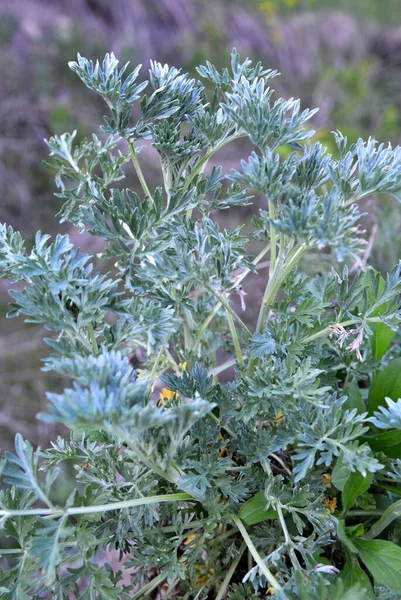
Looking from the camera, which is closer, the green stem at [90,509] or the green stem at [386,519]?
the green stem at [90,509]

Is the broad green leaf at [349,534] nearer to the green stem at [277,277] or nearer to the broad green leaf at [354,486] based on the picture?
the broad green leaf at [354,486]

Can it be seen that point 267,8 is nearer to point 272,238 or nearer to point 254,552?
point 272,238

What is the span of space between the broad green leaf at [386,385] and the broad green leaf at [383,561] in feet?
0.67

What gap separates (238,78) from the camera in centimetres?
66

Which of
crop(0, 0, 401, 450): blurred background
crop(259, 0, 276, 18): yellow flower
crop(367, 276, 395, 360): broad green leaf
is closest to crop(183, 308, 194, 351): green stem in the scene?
crop(367, 276, 395, 360): broad green leaf

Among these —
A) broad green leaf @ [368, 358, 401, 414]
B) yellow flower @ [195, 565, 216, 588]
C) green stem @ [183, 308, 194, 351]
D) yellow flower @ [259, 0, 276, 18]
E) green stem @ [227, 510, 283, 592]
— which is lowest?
yellow flower @ [195, 565, 216, 588]

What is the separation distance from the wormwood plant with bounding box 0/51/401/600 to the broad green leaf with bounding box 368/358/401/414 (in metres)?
0.05

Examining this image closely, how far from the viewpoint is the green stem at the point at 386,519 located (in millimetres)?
637

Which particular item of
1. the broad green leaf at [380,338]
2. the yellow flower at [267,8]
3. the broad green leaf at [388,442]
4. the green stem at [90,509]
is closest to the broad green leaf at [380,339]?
the broad green leaf at [380,338]

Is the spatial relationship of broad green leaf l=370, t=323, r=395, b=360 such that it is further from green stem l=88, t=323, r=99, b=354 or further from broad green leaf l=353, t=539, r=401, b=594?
green stem l=88, t=323, r=99, b=354

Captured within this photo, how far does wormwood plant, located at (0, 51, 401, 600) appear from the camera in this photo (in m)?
0.54

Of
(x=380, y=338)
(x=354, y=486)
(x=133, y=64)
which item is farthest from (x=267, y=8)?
(x=354, y=486)

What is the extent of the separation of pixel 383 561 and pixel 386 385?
0.79 ft

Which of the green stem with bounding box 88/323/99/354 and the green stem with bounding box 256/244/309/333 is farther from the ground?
the green stem with bounding box 256/244/309/333
